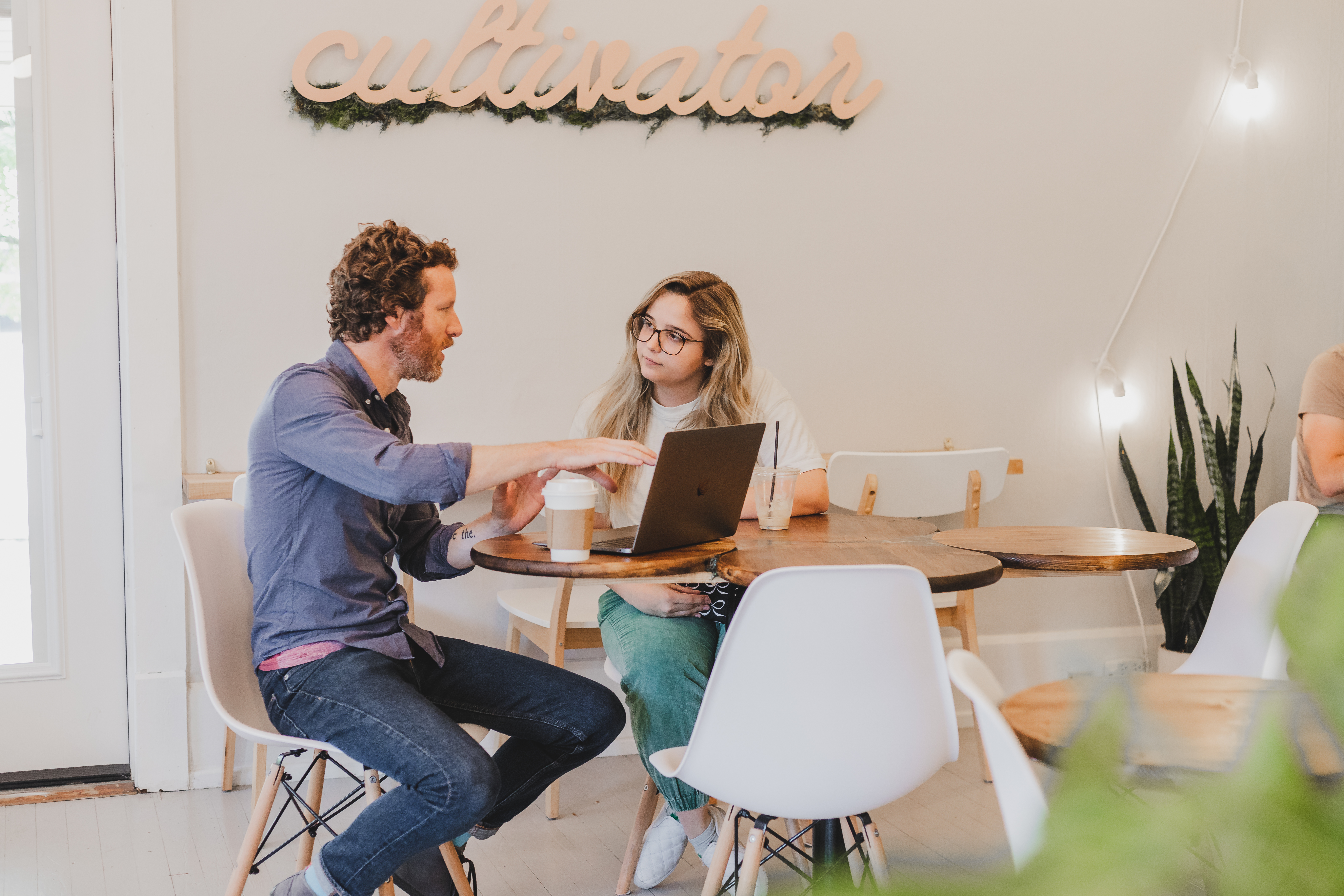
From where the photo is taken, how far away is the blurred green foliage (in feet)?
0.67

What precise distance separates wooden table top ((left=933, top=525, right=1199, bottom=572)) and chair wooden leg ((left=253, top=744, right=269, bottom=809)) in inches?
61.5

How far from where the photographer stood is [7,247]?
2814mm

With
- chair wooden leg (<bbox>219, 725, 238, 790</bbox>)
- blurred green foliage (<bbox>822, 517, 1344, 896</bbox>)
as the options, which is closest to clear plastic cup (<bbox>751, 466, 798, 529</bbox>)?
chair wooden leg (<bbox>219, 725, 238, 790</bbox>)

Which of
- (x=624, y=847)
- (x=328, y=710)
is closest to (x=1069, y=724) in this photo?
(x=328, y=710)

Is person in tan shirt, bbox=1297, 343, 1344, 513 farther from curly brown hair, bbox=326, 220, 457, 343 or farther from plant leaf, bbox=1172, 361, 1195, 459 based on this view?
curly brown hair, bbox=326, 220, 457, 343

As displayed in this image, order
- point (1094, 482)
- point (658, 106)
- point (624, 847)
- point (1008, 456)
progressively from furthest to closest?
point (1094, 482)
point (1008, 456)
point (658, 106)
point (624, 847)

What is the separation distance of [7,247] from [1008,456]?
284 centimetres

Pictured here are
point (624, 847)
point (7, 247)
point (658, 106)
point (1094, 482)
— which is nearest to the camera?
point (624, 847)

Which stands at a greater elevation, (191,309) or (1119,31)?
(1119,31)

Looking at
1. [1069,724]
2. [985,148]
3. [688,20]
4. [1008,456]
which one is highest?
[688,20]

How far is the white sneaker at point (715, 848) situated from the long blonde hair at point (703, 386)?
0.68 meters

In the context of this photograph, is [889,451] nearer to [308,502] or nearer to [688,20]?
[688,20]

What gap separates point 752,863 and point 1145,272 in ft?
8.95

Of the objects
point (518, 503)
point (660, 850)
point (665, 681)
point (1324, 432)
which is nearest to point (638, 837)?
point (660, 850)
